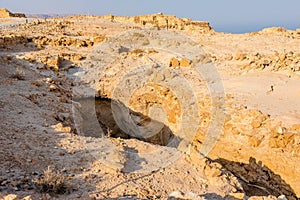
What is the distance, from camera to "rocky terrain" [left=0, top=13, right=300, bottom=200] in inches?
145

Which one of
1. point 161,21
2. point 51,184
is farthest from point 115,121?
point 161,21

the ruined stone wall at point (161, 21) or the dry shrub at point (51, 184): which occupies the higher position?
the ruined stone wall at point (161, 21)

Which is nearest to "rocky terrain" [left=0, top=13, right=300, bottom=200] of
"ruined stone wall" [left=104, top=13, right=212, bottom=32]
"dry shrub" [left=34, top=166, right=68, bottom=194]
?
"dry shrub" [left=34, top=166, right=68, bottom=194]

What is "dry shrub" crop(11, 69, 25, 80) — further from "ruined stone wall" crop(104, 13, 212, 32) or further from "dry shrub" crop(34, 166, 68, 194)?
"ruined stone wall" crop(104, 13, 212, 32)

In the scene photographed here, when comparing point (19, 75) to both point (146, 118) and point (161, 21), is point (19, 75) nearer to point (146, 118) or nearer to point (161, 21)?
point (146, 118)

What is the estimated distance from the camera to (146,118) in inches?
348

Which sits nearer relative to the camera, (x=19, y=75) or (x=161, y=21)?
(x=19, y=75)

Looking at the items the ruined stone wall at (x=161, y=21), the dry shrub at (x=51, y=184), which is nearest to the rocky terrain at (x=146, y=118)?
the dry shrub at (x=51, y=184)

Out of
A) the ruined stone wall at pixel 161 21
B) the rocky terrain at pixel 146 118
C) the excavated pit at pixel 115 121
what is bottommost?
the excavated pit at pixel 115 121

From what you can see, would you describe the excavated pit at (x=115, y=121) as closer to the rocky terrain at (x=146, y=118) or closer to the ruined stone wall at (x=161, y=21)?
the rocky terrain at (x=146, y=118)

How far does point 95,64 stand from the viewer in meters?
10.2

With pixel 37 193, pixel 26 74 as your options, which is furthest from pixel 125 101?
pixel 37 193

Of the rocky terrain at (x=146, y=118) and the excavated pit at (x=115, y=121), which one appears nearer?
the rocky terrain at (x=146, y=118)

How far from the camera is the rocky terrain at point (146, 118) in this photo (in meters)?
3.69
